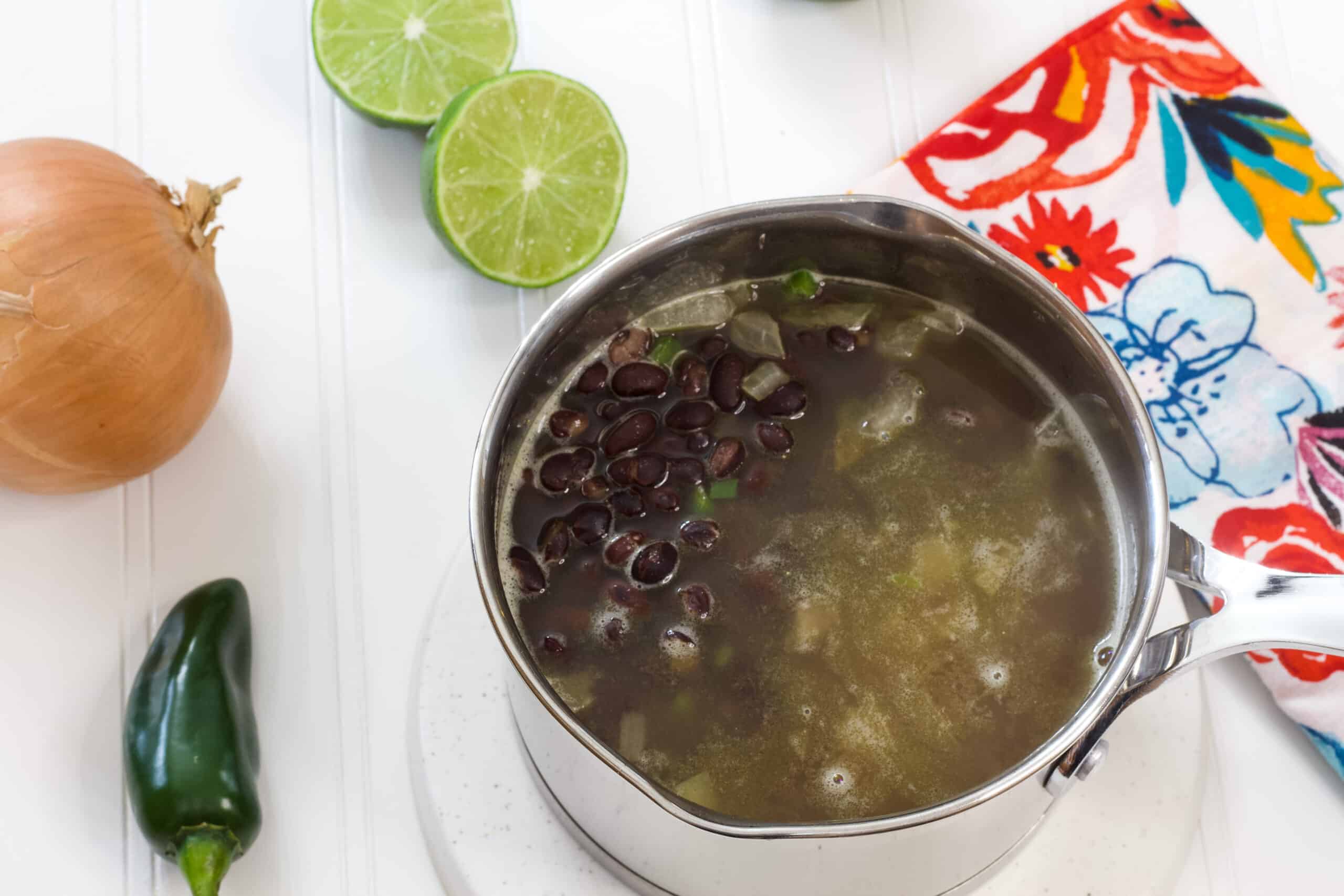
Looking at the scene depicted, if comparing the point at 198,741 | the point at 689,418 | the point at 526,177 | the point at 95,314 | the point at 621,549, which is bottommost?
the point at 198,741

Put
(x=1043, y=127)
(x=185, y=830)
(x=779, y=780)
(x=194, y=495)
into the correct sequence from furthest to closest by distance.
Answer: (x=1043, y=127) → (x=194, y=495) → (x=185, y=830) → (x=779, y=780)

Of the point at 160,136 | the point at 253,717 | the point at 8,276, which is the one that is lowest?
the point at 253,717

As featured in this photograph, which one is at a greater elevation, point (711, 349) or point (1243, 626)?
point (711, 349)

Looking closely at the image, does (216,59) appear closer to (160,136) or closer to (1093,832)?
(160,136)

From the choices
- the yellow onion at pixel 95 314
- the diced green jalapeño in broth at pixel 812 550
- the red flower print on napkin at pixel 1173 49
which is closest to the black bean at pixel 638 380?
the diced green jalapeño in broth at pixel 812 550

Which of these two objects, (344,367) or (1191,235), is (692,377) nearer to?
(344,367)

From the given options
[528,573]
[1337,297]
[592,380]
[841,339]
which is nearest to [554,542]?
[528,573]

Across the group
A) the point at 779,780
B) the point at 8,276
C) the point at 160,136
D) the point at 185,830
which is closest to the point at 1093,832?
the point at 779,780
